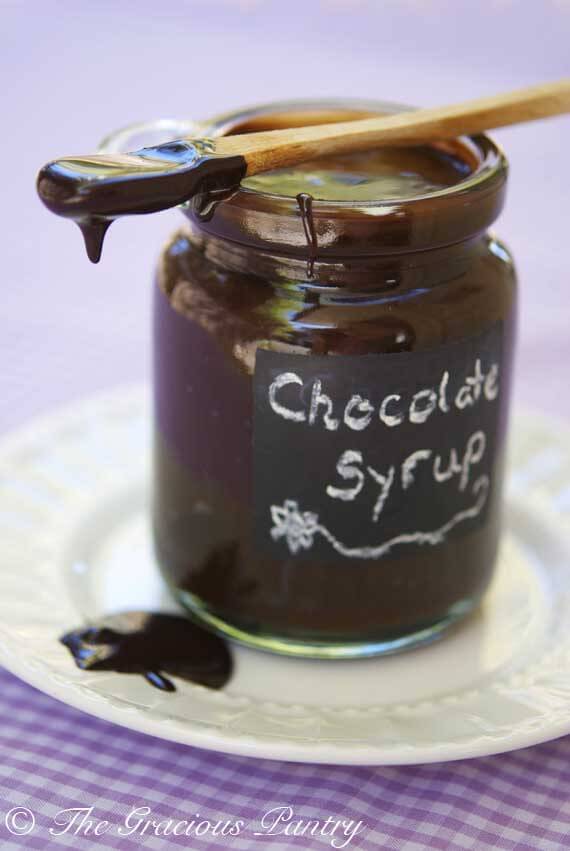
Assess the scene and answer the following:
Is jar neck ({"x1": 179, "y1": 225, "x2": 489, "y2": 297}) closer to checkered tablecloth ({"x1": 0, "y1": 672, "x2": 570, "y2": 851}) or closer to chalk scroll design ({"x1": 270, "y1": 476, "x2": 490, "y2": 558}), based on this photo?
chalk scroll design ({"x1": 270, "y1": 476, "x2": 490, "y2": 558})

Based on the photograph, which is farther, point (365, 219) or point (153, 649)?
point (153, 649)

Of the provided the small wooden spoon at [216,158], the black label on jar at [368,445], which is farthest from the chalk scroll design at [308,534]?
the small wooden spoon at [216,158]

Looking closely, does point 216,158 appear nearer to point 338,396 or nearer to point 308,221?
point 308,221

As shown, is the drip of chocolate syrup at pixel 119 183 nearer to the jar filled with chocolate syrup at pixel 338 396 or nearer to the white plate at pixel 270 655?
the jar filled with chocolate syrup at pixel 338 396

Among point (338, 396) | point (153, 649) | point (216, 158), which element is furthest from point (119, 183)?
point (153, 649)

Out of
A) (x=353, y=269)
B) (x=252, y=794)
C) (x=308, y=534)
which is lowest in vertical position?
(x=252, y=794)

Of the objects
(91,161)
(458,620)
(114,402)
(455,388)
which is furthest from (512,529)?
(91,161)
